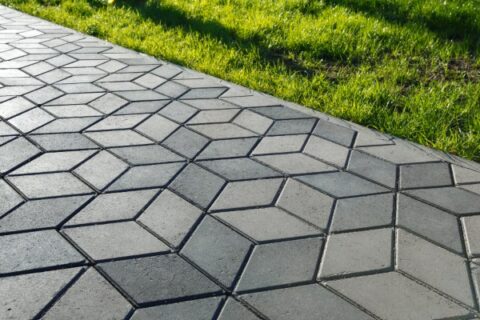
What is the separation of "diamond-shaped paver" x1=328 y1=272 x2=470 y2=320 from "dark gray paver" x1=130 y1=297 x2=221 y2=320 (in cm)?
53

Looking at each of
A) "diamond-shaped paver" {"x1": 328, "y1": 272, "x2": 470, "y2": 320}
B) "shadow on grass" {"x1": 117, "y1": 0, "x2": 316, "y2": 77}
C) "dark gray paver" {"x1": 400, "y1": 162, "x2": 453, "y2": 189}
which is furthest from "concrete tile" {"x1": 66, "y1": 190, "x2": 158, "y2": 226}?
"shadow on grass" {"x1": 117, "y1": 0, "x2": 316, "y2": 77}

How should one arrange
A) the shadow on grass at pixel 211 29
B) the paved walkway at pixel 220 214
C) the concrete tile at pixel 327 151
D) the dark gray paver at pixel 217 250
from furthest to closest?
the shadow on grass at pixel 211 29
the concrete tile at pixel 327 151
the dark gray paver at pixel 217 250
the paved walkway at pixel 220 214

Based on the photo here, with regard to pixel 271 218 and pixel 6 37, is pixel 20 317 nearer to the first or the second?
pixel 271 218

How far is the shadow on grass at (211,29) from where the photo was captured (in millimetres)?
4898

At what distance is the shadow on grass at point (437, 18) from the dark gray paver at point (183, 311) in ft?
14.4

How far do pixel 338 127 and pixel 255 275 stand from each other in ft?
5.82

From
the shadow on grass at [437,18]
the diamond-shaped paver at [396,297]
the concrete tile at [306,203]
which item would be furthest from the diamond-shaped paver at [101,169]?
the shadow on grass at [437,18]

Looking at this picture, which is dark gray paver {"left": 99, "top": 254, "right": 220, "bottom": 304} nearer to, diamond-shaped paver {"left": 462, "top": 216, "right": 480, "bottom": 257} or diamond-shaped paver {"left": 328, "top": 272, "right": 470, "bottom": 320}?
diamond-shaped paver {"left": 328, "top": 272, "right": 470, "bottom": 320}

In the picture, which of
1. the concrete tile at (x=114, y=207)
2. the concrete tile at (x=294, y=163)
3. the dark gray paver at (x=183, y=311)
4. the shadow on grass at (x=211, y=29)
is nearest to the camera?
the dark gray paver at (x=183, y=311)

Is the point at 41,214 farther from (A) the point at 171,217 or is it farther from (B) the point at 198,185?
(B) the point at 198,185

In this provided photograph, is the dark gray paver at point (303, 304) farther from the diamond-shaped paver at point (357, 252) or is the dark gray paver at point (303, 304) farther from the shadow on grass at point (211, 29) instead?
the shadow on grass at point (211, 29)

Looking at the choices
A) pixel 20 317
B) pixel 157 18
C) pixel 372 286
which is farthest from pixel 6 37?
pixel 372 286

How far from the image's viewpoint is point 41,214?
248 cm

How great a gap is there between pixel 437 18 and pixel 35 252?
17.3 feet
